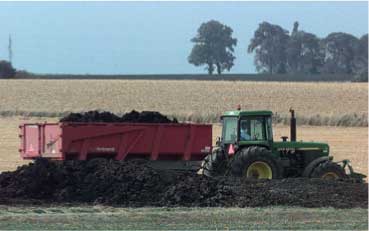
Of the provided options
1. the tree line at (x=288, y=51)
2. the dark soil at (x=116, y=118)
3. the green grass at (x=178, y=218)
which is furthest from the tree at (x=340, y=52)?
the green grass at (x=178, y=218)

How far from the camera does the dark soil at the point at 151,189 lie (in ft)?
46.3

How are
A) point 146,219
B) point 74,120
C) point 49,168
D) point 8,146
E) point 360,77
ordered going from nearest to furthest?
point 146,219 < point 49,168 < point 74,120 < point 8,146 < point 360,77

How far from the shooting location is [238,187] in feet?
48.2

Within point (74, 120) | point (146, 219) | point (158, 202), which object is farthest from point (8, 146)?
point (146, 219)

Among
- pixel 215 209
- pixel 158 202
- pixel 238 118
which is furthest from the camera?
pixel 238 118

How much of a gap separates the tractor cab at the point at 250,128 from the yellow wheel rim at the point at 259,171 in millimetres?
585

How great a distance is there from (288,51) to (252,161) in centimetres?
11672

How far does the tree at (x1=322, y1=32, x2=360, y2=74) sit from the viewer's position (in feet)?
425

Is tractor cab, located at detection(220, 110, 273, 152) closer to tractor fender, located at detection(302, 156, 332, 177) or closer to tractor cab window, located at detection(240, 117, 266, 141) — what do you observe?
tractor cab window, located at detection(240, 117, 266, 141)

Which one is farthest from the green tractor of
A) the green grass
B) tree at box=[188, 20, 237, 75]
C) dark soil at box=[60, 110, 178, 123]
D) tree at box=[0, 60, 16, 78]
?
tree at box=[188, 20, 237, 75]

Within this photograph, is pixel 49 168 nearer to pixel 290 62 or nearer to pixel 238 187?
pixel 238 187

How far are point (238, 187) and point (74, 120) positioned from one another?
19.3 feet

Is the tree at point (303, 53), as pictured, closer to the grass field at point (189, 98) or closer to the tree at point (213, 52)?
the tree at point (213, 52)

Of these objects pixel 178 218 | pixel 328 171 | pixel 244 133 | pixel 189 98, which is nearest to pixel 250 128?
pixel 244 133
